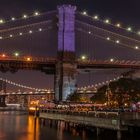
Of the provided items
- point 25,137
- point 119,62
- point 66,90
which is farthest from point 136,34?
point 25,137

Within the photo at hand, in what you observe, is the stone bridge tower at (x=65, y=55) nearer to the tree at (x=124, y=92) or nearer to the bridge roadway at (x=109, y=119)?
the tree at (x=124, y=92)

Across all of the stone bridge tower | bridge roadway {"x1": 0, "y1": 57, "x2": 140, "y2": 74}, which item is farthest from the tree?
bridge roadway {"x1": 0, "y1": 57, "x2": 140, "y2": 74}

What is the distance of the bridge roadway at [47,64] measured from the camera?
291 ft

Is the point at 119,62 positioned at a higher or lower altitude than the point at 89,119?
higher

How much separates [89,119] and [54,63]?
52631 millimetres

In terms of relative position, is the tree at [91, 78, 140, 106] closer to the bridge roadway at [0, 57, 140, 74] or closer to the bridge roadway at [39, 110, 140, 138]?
the bridge roadway at [39, 110, 140, 138]

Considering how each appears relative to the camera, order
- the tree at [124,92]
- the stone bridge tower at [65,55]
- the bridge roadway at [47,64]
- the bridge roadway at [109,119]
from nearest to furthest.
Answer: the bridge roadway at [109,119] → the tree at [124,92] → the stone bridge tower at [65,55] → the bridge roadway at [47,64]

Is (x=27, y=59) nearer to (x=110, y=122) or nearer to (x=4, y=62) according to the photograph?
(x=4, y=62)

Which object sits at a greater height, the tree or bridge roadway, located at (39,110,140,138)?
the tree

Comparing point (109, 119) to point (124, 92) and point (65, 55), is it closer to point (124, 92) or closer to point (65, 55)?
point (124, 92)

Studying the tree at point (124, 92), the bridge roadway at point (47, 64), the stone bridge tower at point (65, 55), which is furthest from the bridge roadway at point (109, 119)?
the bridge roadway at point (47, 64)

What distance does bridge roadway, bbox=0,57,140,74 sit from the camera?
8875 cm

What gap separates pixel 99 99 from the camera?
225ft

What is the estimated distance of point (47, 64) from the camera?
90875mm
